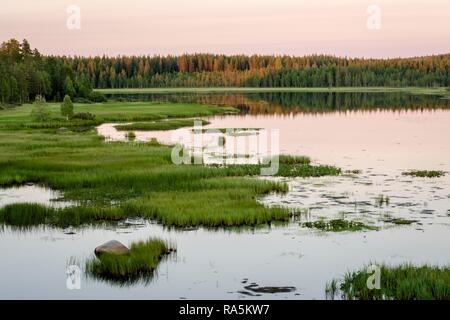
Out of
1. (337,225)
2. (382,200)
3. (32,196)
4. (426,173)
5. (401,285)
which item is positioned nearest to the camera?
(401,285)

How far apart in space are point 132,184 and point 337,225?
13.3m

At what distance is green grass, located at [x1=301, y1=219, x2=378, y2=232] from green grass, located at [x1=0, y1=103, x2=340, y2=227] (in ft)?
4.69

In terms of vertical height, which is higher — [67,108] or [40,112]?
[67,108]

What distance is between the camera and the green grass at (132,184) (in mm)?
28047

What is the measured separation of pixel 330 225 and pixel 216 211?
494cm

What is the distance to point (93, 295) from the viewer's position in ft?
62.8

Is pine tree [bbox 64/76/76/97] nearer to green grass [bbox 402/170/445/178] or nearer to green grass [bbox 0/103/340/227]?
green grass [bbox 0/103/340/227]

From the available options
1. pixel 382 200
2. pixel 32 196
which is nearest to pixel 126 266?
pixel 32 196

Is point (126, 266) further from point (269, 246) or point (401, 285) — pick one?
point (401, 285)

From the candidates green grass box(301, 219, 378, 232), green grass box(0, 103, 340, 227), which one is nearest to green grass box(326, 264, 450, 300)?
green grass box(301, 219, 378, 232)

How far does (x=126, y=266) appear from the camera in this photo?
20.8 m

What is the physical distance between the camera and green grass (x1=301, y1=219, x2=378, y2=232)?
85.5 ft
